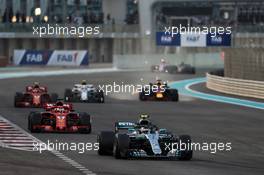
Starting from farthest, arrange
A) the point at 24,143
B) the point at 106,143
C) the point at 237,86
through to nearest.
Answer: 1. the point at 237,86
2. the point at 24,143
3. the point at 106,143

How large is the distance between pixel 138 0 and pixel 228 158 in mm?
71186

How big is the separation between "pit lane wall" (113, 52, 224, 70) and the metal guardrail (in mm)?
31434

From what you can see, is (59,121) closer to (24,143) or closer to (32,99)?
(24,143)

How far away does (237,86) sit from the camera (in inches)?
2016

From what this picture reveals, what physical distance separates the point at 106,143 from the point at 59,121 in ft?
20.0

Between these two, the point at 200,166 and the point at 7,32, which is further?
the point at 7,32

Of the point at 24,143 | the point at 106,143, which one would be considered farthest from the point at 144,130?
the point at 24,143

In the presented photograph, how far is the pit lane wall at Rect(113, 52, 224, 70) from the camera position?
292ft

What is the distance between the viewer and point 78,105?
4009 cm

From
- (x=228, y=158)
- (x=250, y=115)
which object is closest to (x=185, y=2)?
(x=250, y=115)

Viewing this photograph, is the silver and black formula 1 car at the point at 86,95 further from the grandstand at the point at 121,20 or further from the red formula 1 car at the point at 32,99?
the grandstand at the point at 121,20

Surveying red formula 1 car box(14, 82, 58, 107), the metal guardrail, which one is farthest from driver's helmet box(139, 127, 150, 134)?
the metal guardrail

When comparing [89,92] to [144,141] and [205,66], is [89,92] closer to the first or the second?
[144,141]

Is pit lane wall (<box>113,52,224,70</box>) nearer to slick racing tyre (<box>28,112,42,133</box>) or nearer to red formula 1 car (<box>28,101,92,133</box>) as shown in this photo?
red formula 1 car (<box>28,101,92,133</box>)
